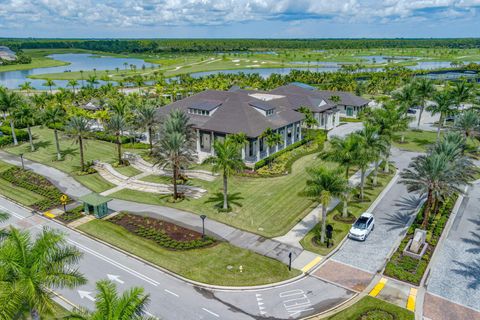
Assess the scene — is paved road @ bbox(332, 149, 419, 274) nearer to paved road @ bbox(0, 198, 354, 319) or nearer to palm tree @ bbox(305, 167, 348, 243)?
paved road @ bbox(0, 198, 354, 319)

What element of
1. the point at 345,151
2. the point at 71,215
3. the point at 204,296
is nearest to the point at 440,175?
the point at 345,151

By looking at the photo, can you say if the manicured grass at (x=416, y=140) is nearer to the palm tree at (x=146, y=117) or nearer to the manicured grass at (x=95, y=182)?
the palm tree at (x=146, y=117)

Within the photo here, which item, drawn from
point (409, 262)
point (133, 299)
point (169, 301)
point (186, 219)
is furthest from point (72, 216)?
point (409, 262)

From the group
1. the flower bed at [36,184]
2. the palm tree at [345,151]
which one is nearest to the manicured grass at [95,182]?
the flower bed at [36,184]

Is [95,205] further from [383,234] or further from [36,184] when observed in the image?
[383,234]

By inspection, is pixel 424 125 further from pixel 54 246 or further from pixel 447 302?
pixel 54 246

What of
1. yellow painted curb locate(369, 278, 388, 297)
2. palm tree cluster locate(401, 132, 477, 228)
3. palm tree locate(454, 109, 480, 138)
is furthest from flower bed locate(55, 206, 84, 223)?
palm tree locate(454, 109, 480, 138)
